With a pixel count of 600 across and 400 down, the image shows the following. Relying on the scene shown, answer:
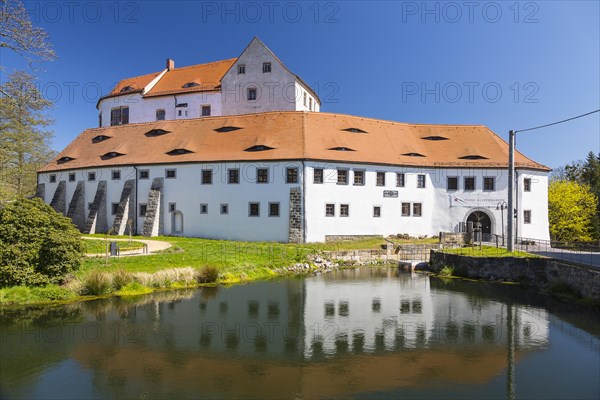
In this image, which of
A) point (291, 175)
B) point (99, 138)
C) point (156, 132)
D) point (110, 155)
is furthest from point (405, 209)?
point (99, 138)

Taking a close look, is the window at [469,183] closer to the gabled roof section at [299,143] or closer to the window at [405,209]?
the gabled roof section at [299,143]

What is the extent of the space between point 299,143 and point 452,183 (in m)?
14.9

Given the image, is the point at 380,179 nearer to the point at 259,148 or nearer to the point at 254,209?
the point at 259,148

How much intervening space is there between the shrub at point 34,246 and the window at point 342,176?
20.8 meters

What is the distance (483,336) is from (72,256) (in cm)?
1738

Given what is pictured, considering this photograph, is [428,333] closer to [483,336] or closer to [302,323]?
[483,336]

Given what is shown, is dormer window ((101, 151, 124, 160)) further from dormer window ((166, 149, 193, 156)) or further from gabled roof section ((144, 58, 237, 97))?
gabled roof section ((144, 58, 237, 97))

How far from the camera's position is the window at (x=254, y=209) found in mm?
32281

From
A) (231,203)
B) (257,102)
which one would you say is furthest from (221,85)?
(231,203)

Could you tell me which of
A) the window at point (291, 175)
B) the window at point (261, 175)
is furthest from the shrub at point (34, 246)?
the window at point (291, 175)

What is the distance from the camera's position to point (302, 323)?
582 inches

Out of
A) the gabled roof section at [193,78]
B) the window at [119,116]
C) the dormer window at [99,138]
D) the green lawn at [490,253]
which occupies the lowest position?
the green lawn at [490,253]

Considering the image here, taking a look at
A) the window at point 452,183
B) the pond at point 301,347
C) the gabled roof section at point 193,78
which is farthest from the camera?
the gabled roof section at point 193,78

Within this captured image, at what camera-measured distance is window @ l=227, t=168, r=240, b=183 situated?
32781 millimetres
